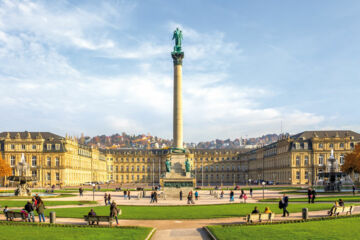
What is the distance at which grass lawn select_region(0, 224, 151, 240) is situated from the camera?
2553cm

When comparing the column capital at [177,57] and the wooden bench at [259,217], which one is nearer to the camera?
the wooden bench at [259,217]

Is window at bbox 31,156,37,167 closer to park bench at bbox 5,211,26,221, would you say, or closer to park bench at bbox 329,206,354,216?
park bench at bbox 5,211,26,221

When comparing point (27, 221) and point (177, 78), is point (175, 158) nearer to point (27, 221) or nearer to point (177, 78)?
point (177, 78)

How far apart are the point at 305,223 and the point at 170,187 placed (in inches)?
1535

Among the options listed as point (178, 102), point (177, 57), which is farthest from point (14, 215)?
point (177, 57)

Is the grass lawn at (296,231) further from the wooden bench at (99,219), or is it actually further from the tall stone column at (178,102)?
the tall stone column at (178,102)

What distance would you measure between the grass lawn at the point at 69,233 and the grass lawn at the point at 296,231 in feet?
17.4

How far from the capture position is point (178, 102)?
75938 mm

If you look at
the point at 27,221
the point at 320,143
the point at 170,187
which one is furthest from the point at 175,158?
the point at 320,143

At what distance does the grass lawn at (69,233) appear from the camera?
2553 cm

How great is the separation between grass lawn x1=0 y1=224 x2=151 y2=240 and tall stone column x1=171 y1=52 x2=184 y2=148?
45.6m

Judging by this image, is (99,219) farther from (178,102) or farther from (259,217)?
(178,102)

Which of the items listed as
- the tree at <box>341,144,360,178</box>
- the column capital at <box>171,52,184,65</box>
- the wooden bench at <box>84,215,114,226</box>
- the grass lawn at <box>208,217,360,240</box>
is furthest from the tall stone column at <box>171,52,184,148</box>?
the grass lawn at <box>208,217,360,240</box>

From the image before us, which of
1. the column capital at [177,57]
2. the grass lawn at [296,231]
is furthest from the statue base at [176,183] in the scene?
the grass lawn at [296,231]
